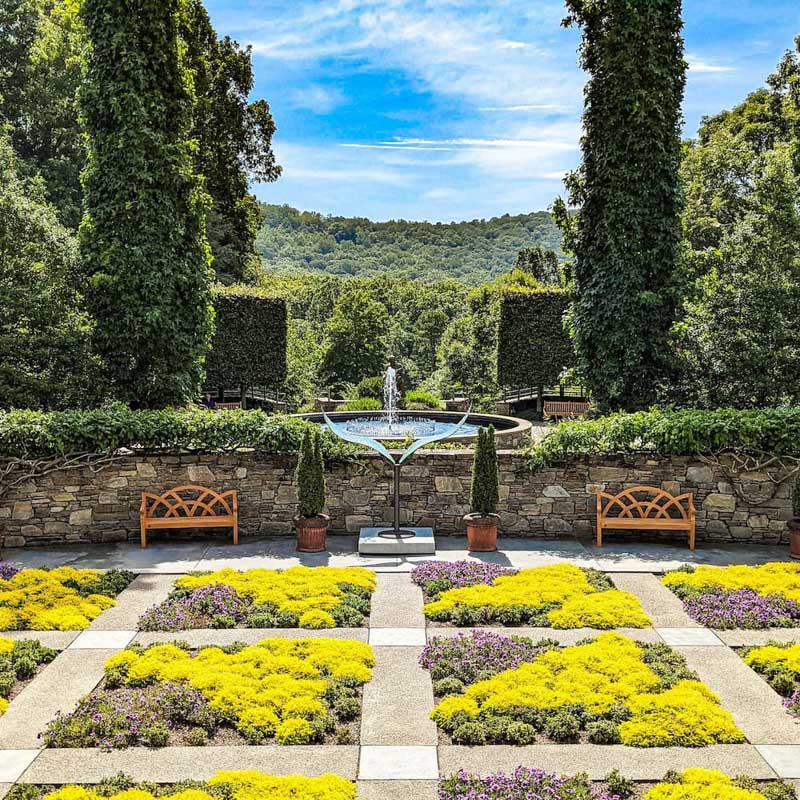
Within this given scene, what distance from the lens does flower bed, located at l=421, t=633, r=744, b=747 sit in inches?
226

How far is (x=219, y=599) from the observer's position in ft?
28.3

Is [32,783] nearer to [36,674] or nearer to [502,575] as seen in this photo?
[36,674]

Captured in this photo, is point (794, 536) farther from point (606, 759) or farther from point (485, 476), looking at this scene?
point (606, 759)

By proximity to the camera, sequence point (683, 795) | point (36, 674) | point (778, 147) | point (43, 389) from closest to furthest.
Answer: point (683, 795) < point (36, 674) < point (43, 389) < point (778, 147)

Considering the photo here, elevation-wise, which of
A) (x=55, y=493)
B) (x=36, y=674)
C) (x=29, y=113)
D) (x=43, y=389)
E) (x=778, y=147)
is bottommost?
(x=36, y=674)

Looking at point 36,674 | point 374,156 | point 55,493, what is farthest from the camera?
point 374,156

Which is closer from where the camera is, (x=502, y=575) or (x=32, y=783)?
(x=32, y=783)

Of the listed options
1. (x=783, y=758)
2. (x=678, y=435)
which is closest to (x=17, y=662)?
(x=783, y=758)

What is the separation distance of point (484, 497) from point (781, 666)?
456 centimetres

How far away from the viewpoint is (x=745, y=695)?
6.43 metres

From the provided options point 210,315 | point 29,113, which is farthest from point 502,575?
point 29,113

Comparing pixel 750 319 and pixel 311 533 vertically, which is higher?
pixel 750 319

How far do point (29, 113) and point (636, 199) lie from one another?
2199cm

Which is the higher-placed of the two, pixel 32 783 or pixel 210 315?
pixel 210 315
